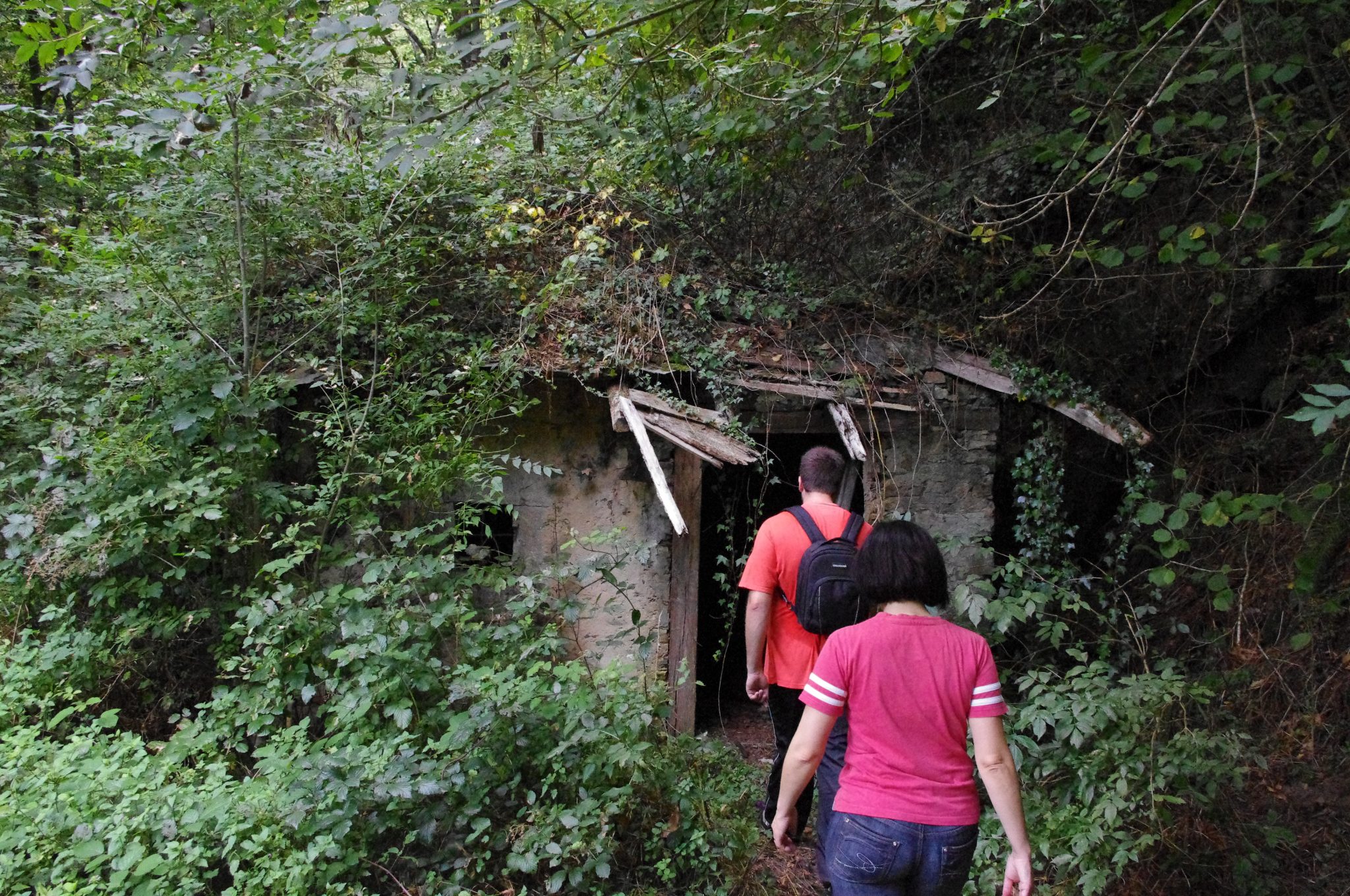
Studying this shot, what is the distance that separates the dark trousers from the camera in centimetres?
304

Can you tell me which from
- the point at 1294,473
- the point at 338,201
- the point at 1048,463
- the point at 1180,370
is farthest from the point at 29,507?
the point at 1294,473

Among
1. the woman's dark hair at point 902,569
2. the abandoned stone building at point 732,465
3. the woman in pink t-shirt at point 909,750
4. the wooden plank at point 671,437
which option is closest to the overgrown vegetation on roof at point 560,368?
the abandoned stone building at point 732,465

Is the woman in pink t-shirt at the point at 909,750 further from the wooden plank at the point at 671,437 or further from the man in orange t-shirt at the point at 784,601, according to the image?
the wooden plank at the point at 671,437

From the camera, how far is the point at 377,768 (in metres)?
3.43

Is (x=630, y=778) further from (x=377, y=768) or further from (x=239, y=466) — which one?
(x=239, y=466)

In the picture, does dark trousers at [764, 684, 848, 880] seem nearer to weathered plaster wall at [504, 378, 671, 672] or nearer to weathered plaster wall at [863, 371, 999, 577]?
weathered plaster wall at [504, 378, 671, 672]

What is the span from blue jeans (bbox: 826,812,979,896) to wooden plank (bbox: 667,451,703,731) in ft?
10.8

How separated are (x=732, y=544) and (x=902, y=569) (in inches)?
156

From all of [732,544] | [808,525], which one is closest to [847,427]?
[732,544]

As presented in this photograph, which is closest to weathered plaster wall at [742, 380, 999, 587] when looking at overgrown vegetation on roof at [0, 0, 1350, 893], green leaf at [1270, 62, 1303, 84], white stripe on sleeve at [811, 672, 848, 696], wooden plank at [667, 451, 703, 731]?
overgrown vegetation on roof at [0, 0, 1350, 893]

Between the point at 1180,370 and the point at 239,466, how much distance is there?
21.9 feet

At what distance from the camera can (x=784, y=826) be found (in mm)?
2500

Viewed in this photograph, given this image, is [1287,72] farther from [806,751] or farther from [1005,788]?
[806,751]

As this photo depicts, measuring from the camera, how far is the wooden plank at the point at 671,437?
4.85m
